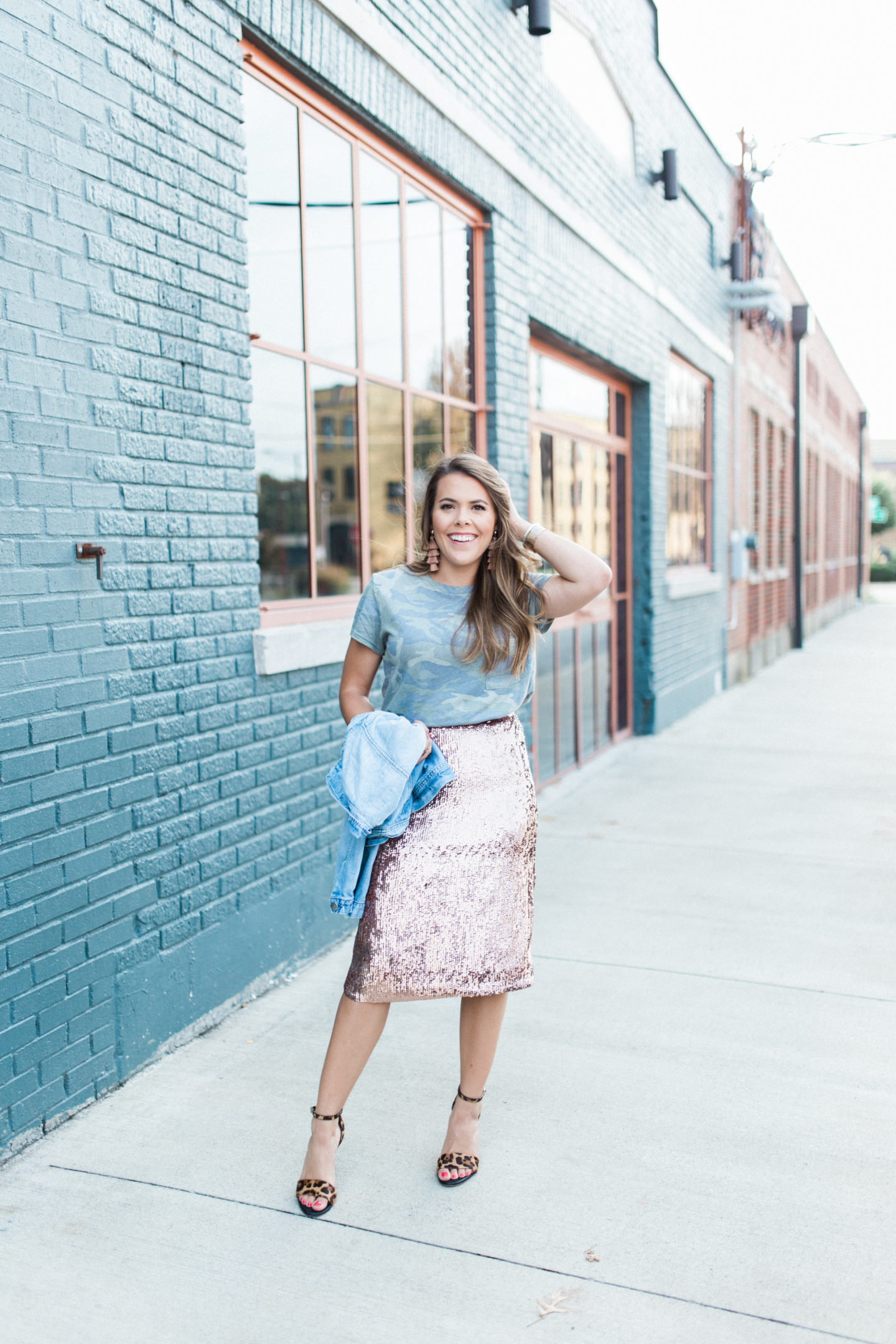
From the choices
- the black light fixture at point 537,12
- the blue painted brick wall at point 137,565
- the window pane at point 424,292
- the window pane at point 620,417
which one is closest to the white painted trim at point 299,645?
the blue painted brick wall at point 137,565

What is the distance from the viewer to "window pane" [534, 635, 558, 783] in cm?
690

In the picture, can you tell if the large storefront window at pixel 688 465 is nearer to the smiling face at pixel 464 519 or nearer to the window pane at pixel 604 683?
the window pane at pixel 604 683

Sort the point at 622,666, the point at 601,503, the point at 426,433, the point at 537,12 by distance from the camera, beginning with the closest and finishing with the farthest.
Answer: the point at 426,433 < the point at 537,12 < the point at 601,503 < the point at 622,666

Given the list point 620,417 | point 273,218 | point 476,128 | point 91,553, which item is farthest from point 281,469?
point 620,417

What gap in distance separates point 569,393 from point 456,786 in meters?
5.29

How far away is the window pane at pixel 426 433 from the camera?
16.8 ft

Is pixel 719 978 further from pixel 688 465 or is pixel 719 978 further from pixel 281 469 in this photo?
pixel 688 465

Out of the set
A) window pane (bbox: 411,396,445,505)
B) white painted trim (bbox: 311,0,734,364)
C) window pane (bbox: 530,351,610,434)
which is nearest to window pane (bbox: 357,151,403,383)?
window pane (bbox: 411,396,445,505)

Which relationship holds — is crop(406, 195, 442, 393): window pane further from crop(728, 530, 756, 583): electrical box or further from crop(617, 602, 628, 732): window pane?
crop(728, 530, 756, 583): electrical box

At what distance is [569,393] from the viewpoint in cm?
734

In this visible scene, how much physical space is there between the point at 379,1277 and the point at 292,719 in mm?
2041

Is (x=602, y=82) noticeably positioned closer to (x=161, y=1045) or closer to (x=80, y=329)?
(x=80, y=329)

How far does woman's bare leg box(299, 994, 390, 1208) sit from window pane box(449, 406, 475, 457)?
10.9ft

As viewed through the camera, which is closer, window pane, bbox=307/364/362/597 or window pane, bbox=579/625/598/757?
window pane, bbox=307/364/362/597
